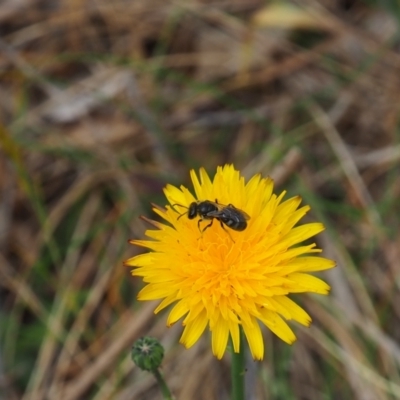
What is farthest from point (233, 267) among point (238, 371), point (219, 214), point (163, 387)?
point (163, 387)

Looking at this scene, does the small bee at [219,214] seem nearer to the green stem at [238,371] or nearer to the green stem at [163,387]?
the green stem at [238,371]

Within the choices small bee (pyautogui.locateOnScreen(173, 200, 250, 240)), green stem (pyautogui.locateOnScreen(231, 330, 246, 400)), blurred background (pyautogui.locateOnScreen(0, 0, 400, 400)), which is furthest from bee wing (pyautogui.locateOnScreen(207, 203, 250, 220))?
blurred background (pyautogui.locateOnScreen(0, 0, 400, 400))

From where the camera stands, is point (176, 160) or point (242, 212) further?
point (176, 160)

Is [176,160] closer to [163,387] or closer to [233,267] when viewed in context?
[233,267]

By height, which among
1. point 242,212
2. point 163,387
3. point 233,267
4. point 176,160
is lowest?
point 163,387

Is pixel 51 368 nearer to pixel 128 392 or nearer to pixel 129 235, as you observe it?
pixel 128 392

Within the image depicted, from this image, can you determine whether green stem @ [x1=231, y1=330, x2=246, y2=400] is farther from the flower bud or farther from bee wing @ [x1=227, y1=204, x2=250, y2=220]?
bee wing @ [x1=227, y1=204, x2=250, y2=220]
